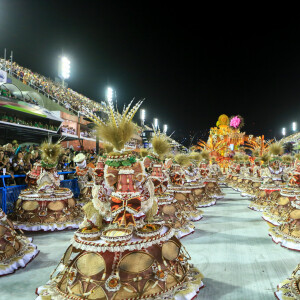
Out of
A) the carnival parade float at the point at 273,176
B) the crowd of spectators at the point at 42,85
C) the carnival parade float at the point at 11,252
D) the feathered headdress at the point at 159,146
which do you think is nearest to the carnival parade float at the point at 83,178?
the feathered headdress at the point at 159,146

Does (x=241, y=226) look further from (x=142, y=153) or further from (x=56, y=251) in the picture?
(x=56, y=251)

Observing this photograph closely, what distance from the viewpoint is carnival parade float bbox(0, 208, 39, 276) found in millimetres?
4096

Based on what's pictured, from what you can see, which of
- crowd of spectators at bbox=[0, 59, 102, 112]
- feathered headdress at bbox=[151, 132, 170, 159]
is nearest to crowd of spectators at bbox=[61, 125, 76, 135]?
crowd of spectators at bbox=[0, 59, 102, 112]

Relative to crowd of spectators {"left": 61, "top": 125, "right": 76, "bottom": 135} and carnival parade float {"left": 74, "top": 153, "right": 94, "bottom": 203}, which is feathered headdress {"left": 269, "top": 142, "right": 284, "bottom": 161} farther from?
crowd of spectators {"left": 61, "top": 125, "right": 76, "bottom": 135}

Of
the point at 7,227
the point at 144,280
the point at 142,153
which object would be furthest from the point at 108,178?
the point at 142,153

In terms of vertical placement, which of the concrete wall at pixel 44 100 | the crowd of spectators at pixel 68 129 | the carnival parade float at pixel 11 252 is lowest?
the carnival parade float at pixel 11 252

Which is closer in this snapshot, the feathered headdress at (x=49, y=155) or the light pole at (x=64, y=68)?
the feathered headdress at (x=49, y=155)

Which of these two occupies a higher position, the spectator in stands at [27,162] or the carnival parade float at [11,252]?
the spectator in stands at [27,162]

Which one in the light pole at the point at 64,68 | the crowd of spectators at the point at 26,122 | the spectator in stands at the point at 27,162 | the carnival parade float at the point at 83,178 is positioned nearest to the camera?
the carnival parade float at the point at 83,178

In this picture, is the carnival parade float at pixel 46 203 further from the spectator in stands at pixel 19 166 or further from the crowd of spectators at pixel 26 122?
the crowd of spectators at pixel 26 122

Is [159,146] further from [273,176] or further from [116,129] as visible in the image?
[273,176]

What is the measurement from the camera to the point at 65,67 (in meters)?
30.5

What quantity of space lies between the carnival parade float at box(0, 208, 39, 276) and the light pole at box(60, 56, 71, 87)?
27692 millimetres

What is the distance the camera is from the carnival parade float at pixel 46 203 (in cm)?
654
